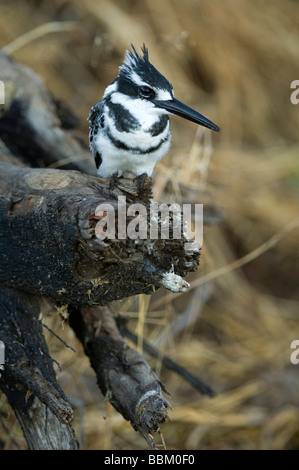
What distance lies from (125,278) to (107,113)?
0.71 meters

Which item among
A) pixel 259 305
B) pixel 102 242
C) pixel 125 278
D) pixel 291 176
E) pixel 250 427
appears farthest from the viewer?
pixel 291 176

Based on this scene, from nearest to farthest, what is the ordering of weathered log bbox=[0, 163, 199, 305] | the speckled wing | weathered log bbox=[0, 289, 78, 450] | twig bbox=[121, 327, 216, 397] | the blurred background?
weathered log bbox=[0, 163, 199, 305]
weathered log bbox=[0, 289, 78, 450]
the speckled wing
twig bbox=[121, 327, 216, 397]
the blurred background

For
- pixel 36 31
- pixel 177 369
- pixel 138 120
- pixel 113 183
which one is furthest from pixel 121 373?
pixel 36 31

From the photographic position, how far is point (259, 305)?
3699 mm

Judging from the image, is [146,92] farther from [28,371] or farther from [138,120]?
[28,371]

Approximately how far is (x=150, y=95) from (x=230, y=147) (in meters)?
2.19

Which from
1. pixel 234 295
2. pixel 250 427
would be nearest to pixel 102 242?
pixel 250 427

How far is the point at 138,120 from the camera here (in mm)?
1936

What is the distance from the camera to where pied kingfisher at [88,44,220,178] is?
6.34 ft

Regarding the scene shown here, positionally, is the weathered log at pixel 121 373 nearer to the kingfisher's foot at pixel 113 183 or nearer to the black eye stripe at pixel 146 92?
the kingfisher's foot at pixel 113 183

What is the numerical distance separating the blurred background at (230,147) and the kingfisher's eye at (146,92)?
1369mm

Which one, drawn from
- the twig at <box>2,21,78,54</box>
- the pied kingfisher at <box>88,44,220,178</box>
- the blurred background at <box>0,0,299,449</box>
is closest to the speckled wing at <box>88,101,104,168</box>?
the pied kingfisher at <box>88,44,220,178</box>

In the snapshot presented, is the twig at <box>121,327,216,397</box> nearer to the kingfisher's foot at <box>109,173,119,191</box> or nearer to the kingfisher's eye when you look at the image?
the kingfisher's foot at <box>109,173,119,191</box>
